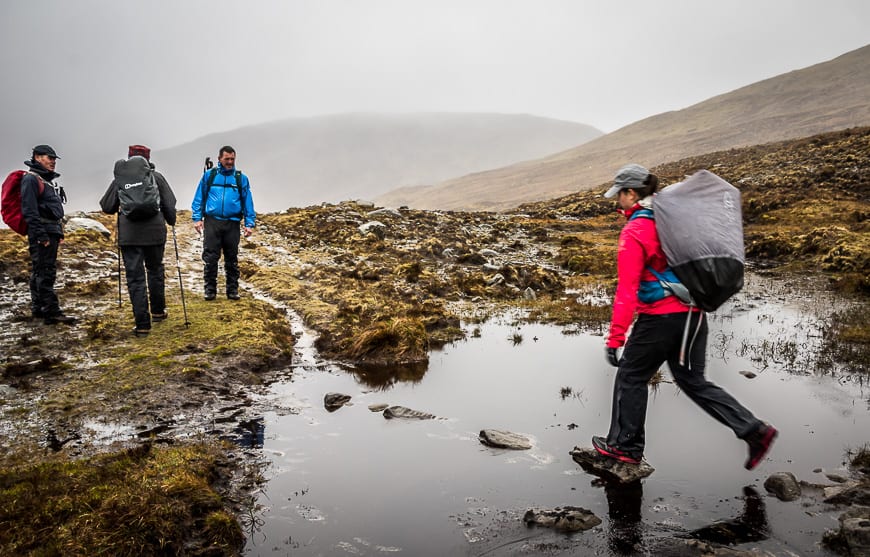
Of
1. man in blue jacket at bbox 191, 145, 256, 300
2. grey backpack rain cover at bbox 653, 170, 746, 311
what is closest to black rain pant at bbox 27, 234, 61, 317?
man in blue jacket at bbox 191, 145, 256, 300

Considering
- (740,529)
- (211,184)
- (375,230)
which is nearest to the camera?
(740,529)

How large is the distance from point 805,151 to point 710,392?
4698 cm

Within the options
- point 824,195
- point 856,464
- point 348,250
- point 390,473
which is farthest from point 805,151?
point 390,473

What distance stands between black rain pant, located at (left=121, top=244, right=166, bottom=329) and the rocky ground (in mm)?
458

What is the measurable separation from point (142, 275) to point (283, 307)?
15.0 ft

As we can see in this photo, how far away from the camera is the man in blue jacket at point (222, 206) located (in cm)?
1084

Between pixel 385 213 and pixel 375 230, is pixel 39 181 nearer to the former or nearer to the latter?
pixel 375 230

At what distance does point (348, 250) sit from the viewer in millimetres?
22359

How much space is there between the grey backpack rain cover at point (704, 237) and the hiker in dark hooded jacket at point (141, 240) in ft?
26.2

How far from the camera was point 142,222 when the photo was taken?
352 inches

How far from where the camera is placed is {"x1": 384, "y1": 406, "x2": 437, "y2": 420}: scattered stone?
6.98 metres

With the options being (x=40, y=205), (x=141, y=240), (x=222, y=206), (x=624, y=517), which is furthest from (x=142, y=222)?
(x=624, y=517)

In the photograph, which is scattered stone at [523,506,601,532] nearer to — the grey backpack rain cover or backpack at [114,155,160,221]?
the grey backpack rain cover

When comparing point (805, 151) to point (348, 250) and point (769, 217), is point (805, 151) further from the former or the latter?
point (348, 250)
